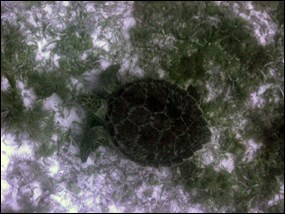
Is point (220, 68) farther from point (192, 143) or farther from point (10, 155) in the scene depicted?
point (10, 155)

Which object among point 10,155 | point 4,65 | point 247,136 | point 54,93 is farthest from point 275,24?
point 10,155

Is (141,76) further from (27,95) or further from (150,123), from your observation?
(27,95)

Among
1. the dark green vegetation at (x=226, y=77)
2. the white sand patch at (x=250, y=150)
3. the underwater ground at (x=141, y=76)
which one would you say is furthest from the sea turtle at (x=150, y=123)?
the white sand patch at (x=250, y=150)

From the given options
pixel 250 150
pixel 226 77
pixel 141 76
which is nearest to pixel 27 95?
pixel 141 76

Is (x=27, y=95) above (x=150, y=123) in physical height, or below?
below

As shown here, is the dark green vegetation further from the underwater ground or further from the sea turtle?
the sea turtle

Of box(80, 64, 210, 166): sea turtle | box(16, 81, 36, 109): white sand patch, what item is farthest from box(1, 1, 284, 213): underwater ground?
box(80, 64, 210, 166): sea turtle

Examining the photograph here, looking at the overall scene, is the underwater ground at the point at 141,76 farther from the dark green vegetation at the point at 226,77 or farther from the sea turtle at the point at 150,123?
the sea turtle at the point at 150,123
